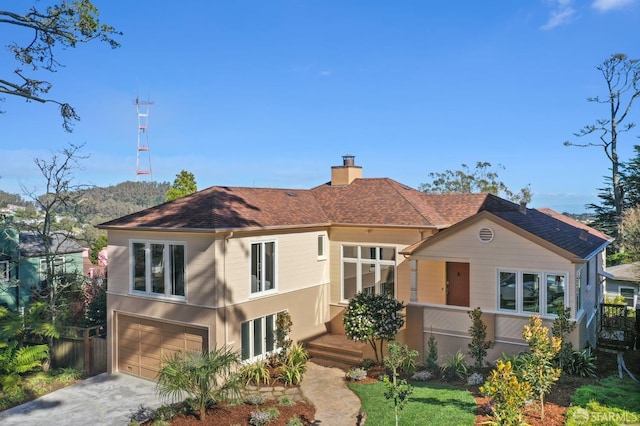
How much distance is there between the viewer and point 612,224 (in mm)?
37469

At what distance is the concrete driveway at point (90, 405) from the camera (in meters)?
11.7

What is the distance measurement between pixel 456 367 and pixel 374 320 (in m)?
2.71

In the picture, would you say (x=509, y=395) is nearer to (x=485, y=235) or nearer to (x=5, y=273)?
(x=485, y=235)

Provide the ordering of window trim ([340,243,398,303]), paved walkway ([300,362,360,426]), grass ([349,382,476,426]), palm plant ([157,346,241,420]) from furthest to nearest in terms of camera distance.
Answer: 1. window trim ([340,243,398,303])
2. paved walkway ([300,362,360,426])
3. palm plant ([157,346,241,420])
4. grass ([349,382,476,426])

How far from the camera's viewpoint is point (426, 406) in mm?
10500

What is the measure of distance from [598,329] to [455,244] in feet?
26.8

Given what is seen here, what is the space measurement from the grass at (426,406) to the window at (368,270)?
190 inches

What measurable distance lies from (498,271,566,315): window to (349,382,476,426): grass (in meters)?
3.37

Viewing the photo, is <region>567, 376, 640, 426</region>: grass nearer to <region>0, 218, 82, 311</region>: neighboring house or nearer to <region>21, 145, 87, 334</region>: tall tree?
<region>21, 145, 87, 334</region>: tall tree

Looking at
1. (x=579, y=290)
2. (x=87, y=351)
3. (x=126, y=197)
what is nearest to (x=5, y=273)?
(x=87, y=351)

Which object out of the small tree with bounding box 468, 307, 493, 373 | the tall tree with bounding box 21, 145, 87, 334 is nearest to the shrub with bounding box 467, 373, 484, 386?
the small tree with bounding box 468, 307, 493, 373

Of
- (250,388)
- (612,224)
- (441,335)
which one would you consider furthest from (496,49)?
(612,224)

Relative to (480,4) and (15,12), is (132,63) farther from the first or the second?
(480,4)

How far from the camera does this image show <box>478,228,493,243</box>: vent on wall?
13.6 meters
